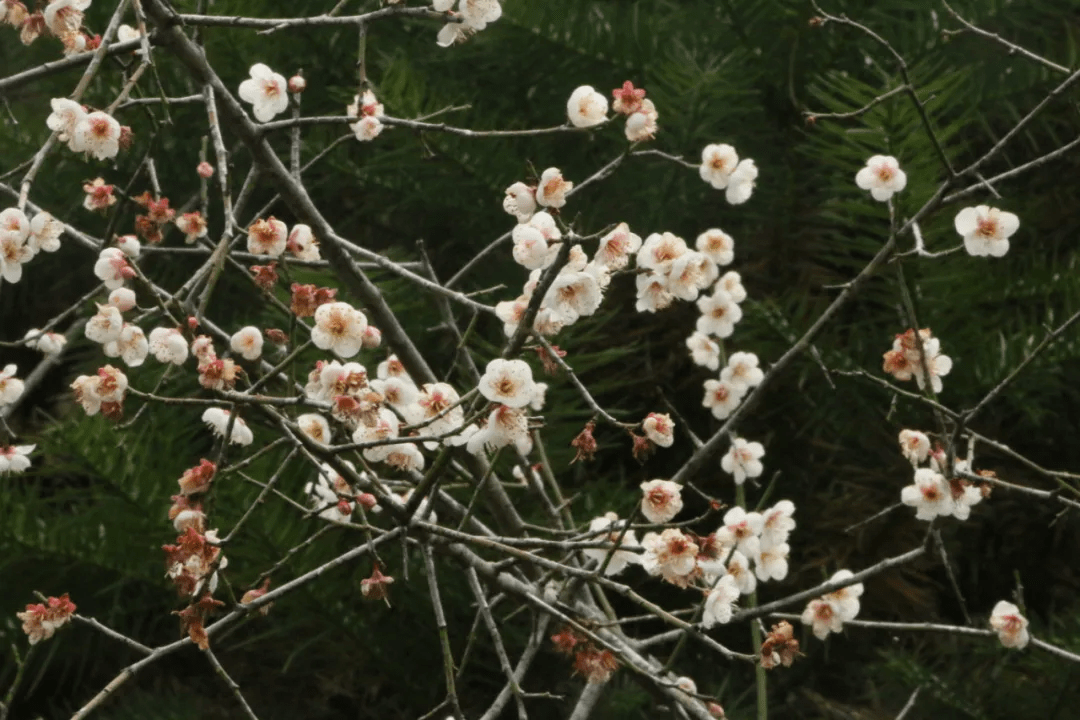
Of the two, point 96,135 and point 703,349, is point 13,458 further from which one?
point 703,349

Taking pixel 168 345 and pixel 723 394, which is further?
pixel 723 394

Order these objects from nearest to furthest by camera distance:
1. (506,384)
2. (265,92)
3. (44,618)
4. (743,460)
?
(506,384) < (44,618) < (265,92) < (743,460)

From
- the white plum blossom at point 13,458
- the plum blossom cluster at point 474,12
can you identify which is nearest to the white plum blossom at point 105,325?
the white plum blossom at point 13,458

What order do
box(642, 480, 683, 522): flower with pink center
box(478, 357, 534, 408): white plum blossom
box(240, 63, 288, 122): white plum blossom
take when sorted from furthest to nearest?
box(240, 63, 288, 122): white plum blossom
box(642, 480, 683, 522): flower with pink center
box(478, 357, 534, 408): white plum blossom

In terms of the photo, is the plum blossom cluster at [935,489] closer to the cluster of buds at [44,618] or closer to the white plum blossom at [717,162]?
the white plum blossom at [717,162]

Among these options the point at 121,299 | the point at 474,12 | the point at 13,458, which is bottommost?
the point at 13,458

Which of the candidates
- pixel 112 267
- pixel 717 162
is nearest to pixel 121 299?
pixel 112 267

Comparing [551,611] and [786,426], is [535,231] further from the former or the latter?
[786,426]

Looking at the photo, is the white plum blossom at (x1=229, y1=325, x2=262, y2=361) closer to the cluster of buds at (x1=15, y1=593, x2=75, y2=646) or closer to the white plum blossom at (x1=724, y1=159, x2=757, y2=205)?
the cluster of buds at (x1=15, y1=593, x2=75, y2=646)

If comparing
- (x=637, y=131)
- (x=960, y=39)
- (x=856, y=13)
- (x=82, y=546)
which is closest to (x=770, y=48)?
(x=856, y=13)

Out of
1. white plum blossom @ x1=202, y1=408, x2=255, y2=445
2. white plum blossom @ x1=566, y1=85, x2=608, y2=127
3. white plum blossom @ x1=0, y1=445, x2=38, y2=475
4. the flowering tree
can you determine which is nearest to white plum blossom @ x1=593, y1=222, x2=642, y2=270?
the flowering tree
